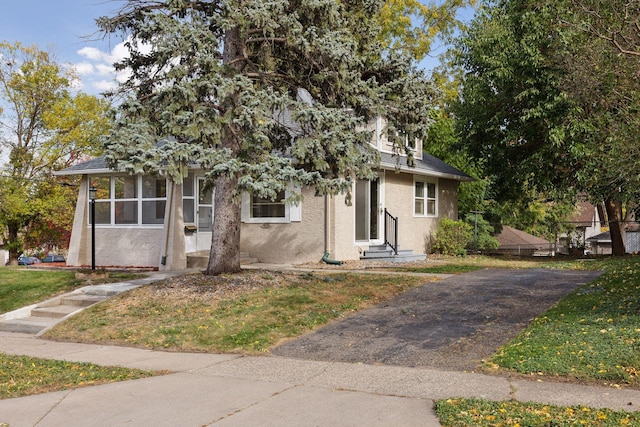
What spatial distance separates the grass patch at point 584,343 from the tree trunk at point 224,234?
638 centimetres

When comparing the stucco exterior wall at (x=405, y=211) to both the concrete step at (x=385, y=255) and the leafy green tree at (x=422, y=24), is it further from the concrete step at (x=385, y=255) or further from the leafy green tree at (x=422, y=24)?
the leafy green tree at (x=422, y=24)

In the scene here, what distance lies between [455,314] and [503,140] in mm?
11182

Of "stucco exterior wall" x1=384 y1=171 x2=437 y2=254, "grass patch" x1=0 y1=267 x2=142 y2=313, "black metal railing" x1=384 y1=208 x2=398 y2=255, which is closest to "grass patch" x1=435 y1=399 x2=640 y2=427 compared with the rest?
"grass patch" x1=0 y1=267 x2=142 y2=313

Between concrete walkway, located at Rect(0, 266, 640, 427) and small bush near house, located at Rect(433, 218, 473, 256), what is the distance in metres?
13.7

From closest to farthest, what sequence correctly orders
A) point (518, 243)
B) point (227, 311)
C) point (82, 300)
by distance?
point (227, 311)
point (82, 300)
point (518, 243)

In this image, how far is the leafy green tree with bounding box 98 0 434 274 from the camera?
402 inches

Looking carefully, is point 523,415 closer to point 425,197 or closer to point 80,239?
point 425,197

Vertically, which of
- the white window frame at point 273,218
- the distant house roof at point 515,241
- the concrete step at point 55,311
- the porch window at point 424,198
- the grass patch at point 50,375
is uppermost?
the porch window at point 424,198

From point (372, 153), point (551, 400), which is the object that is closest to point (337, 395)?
point (551, 400)

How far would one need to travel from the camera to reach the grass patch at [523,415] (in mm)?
4656

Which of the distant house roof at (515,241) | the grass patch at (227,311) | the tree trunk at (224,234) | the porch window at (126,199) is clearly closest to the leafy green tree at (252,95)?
the tree trunk at (224,234)

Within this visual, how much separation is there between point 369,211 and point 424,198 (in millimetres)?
3577

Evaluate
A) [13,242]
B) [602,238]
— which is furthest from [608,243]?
[13,242]

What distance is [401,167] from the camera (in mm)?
18016
